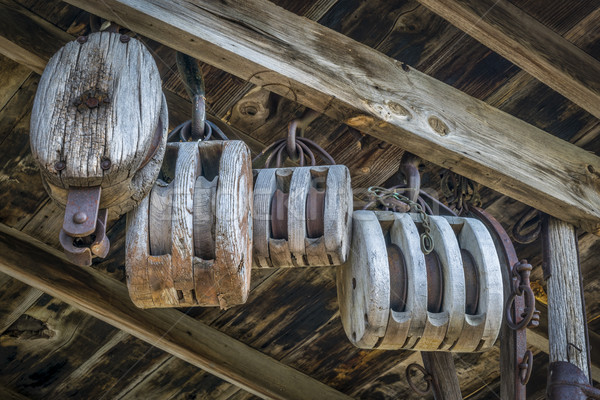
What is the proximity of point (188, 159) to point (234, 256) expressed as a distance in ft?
0.90

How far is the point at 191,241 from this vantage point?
70.9 inches

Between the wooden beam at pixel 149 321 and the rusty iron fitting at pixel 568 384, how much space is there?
117 cm

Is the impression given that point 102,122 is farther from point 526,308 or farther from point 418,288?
point 526,308

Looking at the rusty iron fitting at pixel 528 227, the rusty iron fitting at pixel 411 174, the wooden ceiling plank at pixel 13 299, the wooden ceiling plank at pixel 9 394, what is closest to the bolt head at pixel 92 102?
the rusty iron fitting at pixel 411 174

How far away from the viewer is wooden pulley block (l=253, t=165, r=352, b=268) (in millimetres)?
2016

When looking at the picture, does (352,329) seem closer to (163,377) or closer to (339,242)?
(339,242)

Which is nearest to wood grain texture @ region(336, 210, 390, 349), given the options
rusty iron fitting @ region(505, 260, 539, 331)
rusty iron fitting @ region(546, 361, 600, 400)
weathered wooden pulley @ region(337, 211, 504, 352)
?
weathered wooden pulley @ region(337, 211, 504, 352)

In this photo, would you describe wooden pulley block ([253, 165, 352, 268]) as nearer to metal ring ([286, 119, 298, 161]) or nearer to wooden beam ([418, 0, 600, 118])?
metal ring ([286, 119, 298, 161])

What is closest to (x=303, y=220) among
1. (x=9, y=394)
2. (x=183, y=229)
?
(x=183, y=229)

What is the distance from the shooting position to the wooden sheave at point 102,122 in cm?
167

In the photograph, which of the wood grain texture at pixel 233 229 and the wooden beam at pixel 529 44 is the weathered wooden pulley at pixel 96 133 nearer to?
the wood grain texture at pixel 233 229

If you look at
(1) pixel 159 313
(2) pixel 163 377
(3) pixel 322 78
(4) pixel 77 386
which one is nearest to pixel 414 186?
(3) pixel 322 78

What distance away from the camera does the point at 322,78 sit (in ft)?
7.50

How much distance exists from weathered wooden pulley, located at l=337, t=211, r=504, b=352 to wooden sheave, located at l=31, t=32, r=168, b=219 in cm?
61
